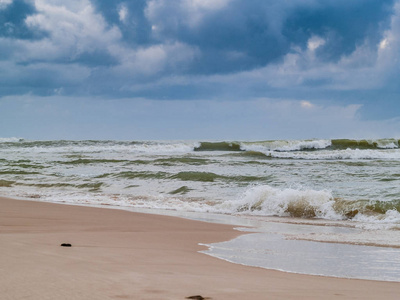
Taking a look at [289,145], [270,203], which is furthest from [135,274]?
[289,145]

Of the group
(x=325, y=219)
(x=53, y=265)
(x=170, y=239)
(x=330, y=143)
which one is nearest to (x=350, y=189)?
(x=325, y=219)

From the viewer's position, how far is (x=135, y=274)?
3.19 m

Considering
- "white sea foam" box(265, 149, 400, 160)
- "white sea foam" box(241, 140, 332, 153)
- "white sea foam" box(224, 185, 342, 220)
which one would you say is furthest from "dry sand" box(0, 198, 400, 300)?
"white sea foam" box(241, 140, 332, 153)

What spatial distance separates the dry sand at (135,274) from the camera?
2.68 m

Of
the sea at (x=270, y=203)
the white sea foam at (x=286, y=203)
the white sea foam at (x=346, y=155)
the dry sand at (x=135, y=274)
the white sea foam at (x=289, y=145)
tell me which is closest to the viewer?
the dry sand at (x=135, y=274)

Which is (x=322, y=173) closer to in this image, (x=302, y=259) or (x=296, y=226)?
(x=296, y=226)

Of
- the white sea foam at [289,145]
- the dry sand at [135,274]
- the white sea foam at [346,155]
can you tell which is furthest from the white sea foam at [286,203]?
the white sea foam at [289,145]

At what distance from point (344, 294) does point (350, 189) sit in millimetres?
9435

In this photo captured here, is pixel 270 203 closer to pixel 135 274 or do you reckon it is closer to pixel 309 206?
pixel 309 206

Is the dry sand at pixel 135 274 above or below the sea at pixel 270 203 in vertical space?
above

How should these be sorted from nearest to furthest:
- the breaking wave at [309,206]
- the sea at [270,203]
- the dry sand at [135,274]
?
the dry sand at [135,274] < the sea at [270,203] < the breaking wave at [309,206]

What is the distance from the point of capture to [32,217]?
7.49m

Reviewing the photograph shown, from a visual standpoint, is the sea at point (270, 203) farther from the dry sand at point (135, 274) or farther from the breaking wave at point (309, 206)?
the dry sand at point (135, 274)

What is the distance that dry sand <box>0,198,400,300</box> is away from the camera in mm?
2676
